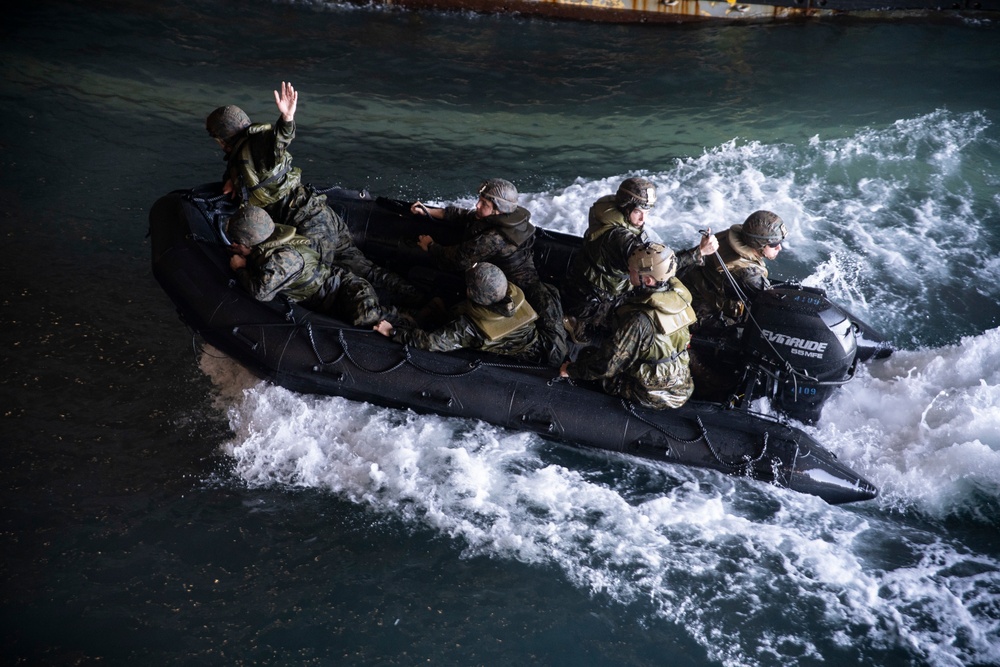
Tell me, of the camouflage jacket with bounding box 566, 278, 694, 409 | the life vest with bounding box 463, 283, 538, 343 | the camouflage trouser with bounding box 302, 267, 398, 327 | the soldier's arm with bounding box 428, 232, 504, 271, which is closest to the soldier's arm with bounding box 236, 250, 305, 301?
the camouflage trouser with bounding box 302, 267, 398, 327

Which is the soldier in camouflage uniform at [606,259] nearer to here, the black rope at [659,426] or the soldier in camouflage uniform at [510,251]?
the soldier in camouflage uniform at [510,251]

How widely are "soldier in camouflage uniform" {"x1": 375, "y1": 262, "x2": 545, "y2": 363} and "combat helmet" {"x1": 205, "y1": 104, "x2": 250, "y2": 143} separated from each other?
164 cm

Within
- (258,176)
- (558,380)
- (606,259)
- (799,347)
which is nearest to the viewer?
(799,347)

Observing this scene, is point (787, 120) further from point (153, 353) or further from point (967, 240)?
point (153, 353)

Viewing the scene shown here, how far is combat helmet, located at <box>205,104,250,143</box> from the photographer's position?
198 inches

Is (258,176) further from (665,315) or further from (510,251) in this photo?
(665,315)

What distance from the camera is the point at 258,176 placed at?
16.5 feet

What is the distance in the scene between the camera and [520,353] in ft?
15.4

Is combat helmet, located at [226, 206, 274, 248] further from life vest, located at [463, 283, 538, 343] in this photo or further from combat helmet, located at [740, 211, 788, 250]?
combat helmet, located at [740, 211, 788, 250]

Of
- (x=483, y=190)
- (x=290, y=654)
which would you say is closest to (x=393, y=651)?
(x=290, y=654)

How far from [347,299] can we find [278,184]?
90 cm

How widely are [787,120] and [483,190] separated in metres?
5.67

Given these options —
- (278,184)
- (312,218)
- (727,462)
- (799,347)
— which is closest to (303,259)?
(312,218)

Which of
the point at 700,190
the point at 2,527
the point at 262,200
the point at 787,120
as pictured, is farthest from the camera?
the point at 787,120
